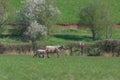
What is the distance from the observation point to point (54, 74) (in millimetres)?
27781

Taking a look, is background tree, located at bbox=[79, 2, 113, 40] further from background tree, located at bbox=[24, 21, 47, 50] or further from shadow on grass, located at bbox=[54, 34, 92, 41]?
background tree, located at bbox=[24, 21, 47, 50]

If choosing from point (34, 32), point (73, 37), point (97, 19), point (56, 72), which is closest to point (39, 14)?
point (73, 37)

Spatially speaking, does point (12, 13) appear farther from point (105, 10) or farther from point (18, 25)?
point (105, 10)

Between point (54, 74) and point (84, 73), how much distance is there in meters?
1.72

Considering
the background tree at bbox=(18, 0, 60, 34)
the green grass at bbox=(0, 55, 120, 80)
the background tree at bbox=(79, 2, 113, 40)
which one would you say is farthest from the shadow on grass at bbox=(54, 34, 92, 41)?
the green grass at bbox=(0, 55, 120, 80)

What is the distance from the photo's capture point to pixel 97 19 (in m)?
88.0

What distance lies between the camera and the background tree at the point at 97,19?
8755 centimetres

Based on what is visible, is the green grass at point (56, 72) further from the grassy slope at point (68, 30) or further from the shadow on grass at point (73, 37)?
the shadow on grass at point (73, 37)

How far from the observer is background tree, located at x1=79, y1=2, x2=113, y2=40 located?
8755cm

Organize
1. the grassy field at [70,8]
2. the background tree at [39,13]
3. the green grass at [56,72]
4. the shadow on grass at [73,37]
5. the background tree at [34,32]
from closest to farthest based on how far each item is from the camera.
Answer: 1. the green grass at [56,72]
2. the background tree at [34,32]
3. the shadow on grass at [73,37]
4. the background tree at [39,13]
5. the grassy field at [70,8]

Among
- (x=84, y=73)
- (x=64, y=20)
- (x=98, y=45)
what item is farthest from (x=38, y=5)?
(x=84, y=73)

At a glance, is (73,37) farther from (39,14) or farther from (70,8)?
(70,8)

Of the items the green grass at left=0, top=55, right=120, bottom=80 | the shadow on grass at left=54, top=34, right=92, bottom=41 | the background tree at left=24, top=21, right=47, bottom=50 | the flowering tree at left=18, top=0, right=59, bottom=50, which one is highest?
the flowering tree at left=18, top=0, right=59, bottom=50

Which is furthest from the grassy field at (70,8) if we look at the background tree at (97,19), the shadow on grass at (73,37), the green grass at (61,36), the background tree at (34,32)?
the background tree at (34,32)
